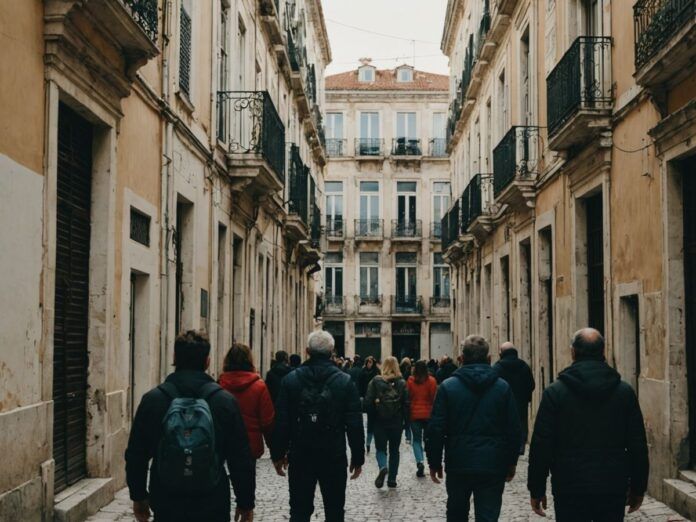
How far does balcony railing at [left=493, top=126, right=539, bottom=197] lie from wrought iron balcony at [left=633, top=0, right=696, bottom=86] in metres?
6.90

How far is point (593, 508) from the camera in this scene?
21.3 feet

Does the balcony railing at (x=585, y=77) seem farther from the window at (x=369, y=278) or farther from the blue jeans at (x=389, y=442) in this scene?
the window at (x=369, y=278)

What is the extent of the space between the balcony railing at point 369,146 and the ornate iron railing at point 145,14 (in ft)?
131

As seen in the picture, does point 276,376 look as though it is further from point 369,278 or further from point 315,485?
point 369,278

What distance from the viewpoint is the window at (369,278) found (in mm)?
50281

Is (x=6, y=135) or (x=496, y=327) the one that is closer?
(x=6, y=135)

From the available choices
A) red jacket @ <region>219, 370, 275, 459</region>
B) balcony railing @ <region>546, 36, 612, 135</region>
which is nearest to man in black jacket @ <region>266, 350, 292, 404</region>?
balcony railing @ <region>546, 36, 612, 135</region>

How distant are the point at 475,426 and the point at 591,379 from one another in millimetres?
1061

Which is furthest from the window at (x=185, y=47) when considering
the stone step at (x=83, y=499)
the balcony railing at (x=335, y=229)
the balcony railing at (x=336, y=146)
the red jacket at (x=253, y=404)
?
the balcony railing at (x=336, y=146)

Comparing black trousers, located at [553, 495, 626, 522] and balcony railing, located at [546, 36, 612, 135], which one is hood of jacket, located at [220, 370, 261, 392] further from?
balcony railing, located at [546, 36, 612, 135]

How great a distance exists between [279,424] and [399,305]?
42.5 metres

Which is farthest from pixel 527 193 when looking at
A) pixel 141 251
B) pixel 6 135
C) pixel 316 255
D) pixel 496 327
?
pixel 316 255

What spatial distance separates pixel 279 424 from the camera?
7719mm

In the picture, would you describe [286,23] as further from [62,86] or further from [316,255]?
[62,86]
